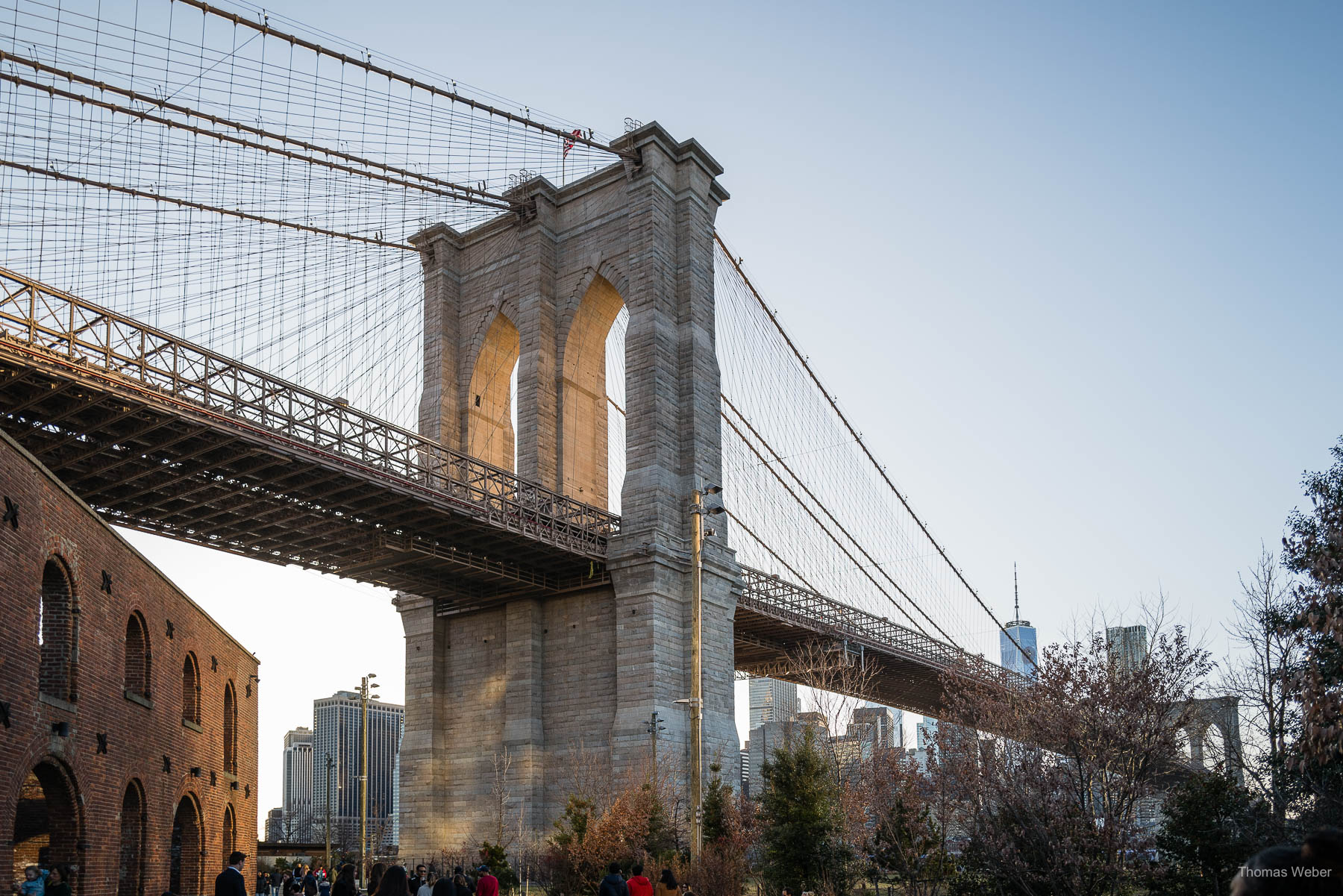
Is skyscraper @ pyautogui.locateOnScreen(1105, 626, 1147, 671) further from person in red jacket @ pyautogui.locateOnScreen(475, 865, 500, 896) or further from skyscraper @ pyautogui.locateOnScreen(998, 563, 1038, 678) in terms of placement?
skyscraper @ pyautogui.locateOnScreen(998, 563, 1038, 678)

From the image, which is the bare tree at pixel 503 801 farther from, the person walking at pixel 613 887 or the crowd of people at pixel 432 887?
the person walking at pixel 613 887

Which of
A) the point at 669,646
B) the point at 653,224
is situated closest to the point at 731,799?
the point at 669,646

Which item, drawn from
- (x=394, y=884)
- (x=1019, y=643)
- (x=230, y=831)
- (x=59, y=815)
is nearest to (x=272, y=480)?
(x=230, y=831)

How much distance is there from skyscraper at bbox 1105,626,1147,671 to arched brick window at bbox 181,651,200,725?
1712 centimetres

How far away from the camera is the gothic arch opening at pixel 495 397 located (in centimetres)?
4647

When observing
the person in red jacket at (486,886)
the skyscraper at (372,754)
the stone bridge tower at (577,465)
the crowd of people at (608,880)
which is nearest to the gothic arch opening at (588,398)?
the stone bridge tower at (577,465)

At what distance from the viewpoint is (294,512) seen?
3412 centimetres

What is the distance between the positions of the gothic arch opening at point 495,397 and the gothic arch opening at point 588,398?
3755mm

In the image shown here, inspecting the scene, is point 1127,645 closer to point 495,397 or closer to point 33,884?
point 33,884

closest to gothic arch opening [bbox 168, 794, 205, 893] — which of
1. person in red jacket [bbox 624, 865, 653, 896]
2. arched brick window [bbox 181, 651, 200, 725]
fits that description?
arched brick window [bbox 181, 651, 200, 725]

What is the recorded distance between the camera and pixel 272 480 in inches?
1246

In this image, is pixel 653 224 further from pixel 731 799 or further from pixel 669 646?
pixel 731 799

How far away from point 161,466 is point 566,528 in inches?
492

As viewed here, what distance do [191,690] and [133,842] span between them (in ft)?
13.9
